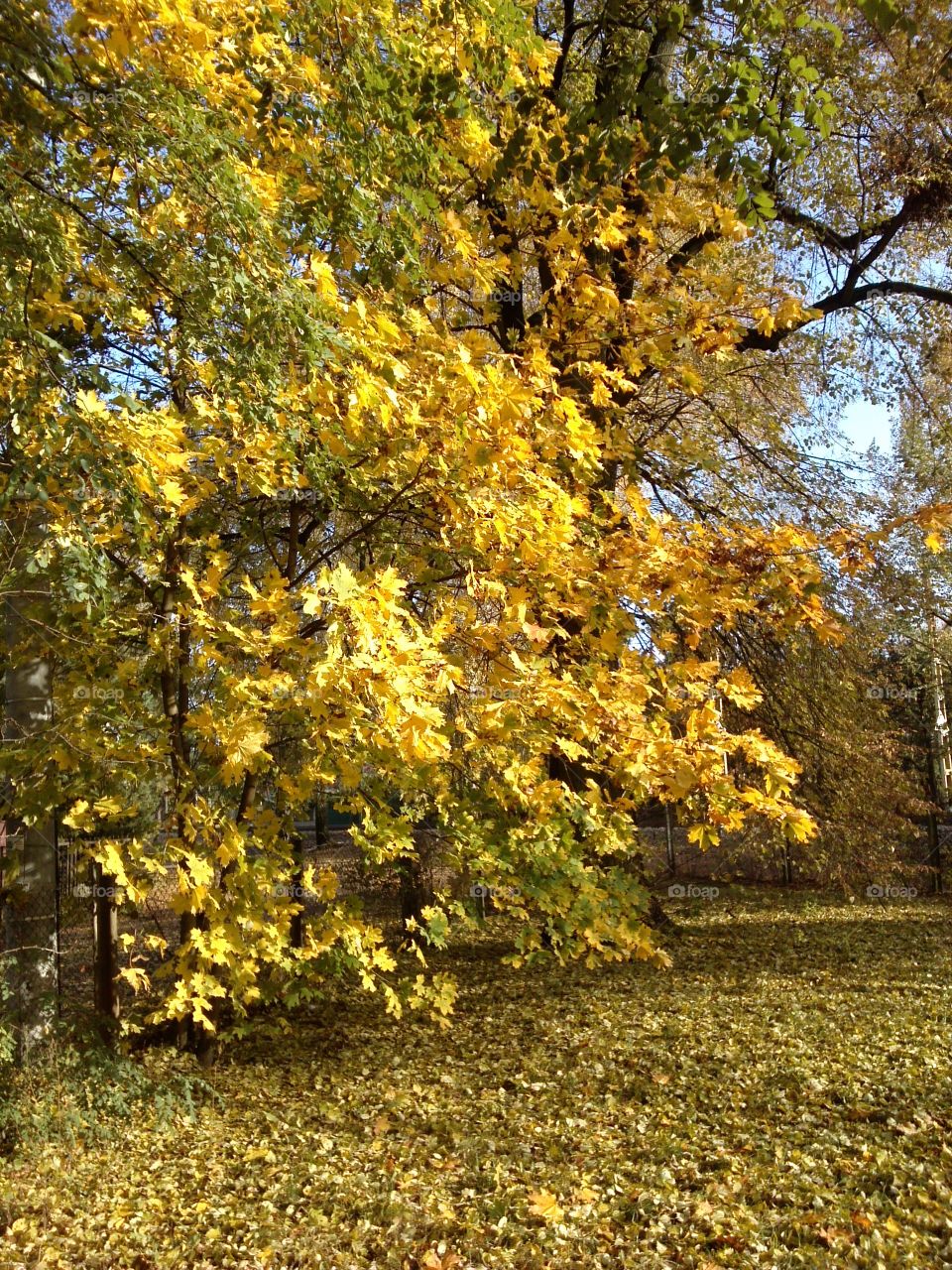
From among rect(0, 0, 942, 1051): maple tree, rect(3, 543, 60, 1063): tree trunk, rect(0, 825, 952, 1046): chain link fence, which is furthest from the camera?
rect(0, 825, 952, 1046): chain link fence

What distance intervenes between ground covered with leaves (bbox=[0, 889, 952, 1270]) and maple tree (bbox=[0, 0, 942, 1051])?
26.7 inches

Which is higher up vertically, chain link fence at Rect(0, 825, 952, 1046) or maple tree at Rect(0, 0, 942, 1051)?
maple tree at Rect(0, 0, 942, 1051)

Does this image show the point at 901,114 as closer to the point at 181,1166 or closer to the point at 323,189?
the point at 323,189

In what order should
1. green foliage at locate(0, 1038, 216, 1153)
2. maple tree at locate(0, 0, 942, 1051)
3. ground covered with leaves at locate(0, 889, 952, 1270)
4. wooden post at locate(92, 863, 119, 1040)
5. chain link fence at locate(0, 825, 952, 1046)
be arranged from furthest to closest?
wooden post at locate(92, 863, 119, 1040)
chain link fence at locate(0, 825, 952, 1046)
green foliage at locate(0, 1038, 216, 1153)
ground covered with leaves at locate(0, 889, 952, 1270)
maple tree at locate(0, 0, 942, 1051)

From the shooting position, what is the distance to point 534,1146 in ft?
13.9

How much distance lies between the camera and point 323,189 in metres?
3.73

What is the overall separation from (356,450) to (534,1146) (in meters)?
3.21

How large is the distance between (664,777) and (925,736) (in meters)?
9.89

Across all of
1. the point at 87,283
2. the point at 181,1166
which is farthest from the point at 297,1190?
the point at 87,283

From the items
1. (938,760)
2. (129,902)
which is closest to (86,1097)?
(129,902)

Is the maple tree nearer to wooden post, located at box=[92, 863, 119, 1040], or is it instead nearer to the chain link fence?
the chain link fence

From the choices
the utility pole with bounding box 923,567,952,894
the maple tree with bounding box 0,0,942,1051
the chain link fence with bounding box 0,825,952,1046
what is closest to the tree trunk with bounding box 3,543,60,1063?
the chain link fence with bounding box 0,825,952,1046

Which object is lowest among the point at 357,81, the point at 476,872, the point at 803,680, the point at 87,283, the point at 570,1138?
the point at 570,1138

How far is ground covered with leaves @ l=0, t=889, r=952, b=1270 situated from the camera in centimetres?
335
